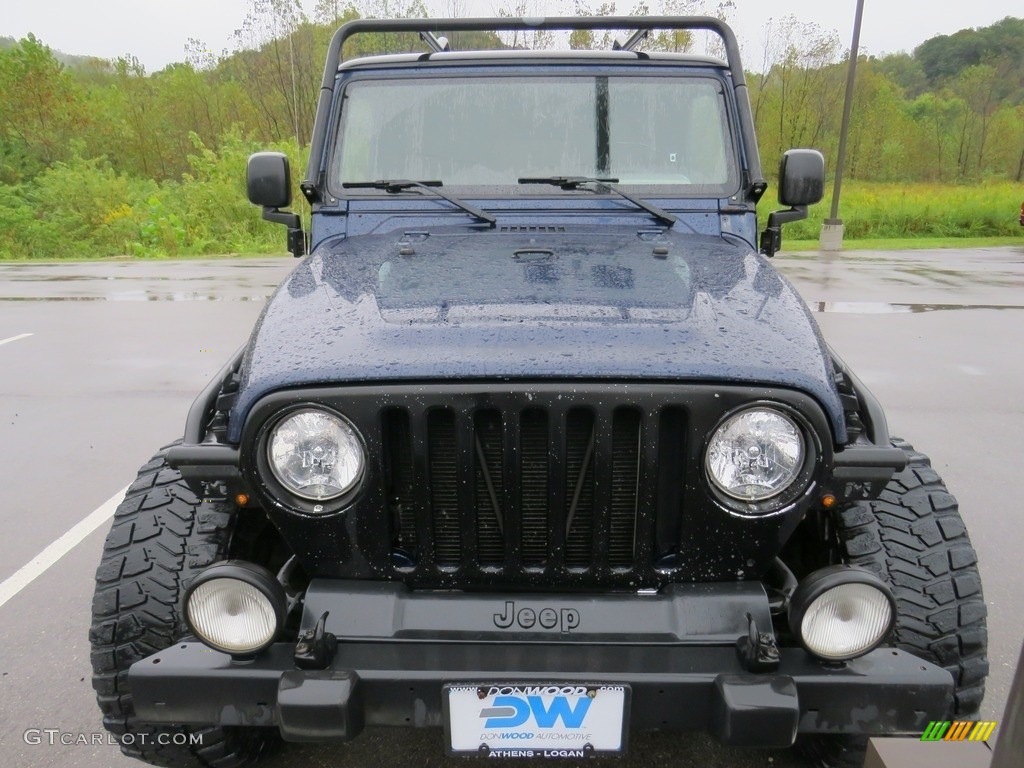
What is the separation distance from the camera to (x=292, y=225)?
11.0 feet

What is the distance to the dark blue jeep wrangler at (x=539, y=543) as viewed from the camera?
1650mm

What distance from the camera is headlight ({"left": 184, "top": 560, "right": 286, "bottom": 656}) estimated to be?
5.57ft

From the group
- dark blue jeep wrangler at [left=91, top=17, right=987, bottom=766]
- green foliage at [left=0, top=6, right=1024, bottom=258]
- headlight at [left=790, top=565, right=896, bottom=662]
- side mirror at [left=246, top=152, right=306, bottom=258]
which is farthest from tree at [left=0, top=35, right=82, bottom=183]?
headlight at [left=790, top=565, right=896, bottom=662]

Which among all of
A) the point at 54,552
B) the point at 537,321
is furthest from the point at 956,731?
the point at 54,552

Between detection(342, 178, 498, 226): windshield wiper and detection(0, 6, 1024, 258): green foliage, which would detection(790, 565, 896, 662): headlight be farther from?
detection(0, 6, 1024, 258): green foliage

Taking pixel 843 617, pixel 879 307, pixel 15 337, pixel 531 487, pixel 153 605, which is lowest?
pixel 879 307

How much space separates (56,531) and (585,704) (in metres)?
3.17

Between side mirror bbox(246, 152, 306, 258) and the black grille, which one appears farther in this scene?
side mirror bbox(246, 152, 306, 258)

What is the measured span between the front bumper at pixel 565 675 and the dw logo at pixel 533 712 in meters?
0.05

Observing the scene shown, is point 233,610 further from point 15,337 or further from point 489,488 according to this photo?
point 15,337

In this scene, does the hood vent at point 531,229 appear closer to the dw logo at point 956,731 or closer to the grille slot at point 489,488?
the grille slot at point 489,488

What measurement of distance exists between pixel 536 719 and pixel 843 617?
683 mm

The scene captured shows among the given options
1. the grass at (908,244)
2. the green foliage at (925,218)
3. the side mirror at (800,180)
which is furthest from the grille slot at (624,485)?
the green foliage at (925,218)

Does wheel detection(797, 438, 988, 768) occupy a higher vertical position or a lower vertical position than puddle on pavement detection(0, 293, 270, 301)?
higher
